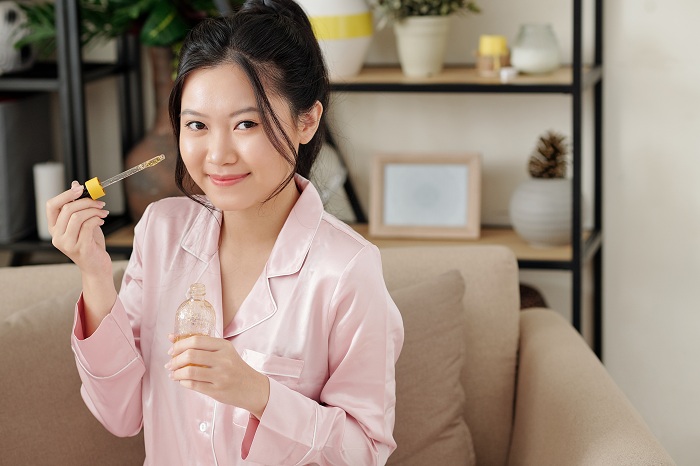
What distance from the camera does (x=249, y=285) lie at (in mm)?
1532

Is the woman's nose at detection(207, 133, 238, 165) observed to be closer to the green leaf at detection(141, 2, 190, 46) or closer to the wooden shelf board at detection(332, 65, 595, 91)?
the wooden shelf board at detection(332, 65, 595, 91)

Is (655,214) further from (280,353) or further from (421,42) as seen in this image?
(280,353)

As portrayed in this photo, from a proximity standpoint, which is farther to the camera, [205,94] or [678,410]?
[678,410]

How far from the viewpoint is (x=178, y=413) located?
4.99 ft

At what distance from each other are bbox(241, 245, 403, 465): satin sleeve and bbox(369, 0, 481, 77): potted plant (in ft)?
3.40

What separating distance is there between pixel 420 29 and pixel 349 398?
1203mm

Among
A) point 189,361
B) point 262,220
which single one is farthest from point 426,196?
point 189,361

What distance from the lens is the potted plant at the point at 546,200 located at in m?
2.44

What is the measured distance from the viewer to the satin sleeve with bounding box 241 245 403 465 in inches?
54.5

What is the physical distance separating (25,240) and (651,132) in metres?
1.52

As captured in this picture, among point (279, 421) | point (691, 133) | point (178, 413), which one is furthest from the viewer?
point (691, 133)

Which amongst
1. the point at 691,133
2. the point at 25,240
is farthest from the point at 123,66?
the point at 691,133

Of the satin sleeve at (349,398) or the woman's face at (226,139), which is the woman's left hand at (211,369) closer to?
the satin sleeve at (349,398)

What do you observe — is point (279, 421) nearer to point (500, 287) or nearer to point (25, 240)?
point (500, 287)
